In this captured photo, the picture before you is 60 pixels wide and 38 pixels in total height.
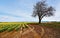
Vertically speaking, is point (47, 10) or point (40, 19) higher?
point (47, 10)

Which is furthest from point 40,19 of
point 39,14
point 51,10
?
point 51,10

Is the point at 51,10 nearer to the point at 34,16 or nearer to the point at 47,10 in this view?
the point at 47,10

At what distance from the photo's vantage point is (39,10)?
5956 cm

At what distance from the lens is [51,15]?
59.3 m

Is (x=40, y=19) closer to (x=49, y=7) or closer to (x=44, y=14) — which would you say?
(x=44, y=14)

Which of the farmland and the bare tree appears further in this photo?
the bare tree

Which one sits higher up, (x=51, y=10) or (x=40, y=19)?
(x=51, y=10)

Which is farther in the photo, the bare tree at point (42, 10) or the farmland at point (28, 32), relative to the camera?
the bare tree at point (42, 10)

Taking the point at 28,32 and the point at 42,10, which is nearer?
the point at 28,32

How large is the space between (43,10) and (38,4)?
3.28m

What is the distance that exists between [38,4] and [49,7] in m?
4.78

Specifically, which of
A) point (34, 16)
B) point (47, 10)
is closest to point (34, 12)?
point (34, 16)

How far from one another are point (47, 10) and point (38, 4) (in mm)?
4526

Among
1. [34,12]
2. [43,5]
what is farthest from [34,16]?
[43,5]
